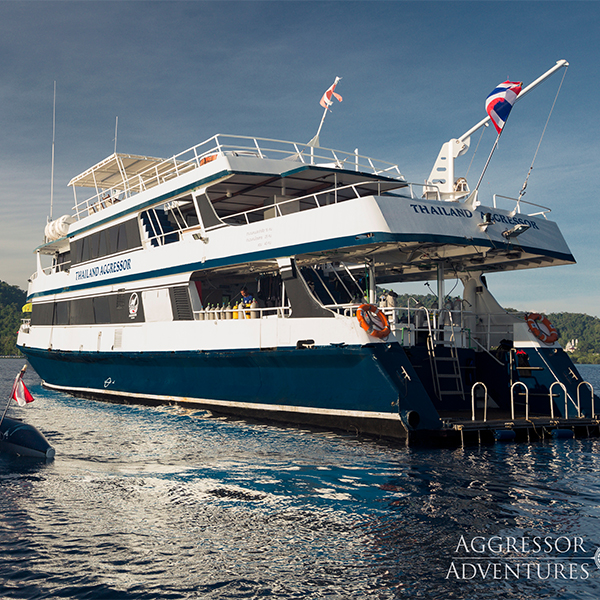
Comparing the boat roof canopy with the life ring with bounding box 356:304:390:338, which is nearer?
the life ring with bounding box 356:304:390:338

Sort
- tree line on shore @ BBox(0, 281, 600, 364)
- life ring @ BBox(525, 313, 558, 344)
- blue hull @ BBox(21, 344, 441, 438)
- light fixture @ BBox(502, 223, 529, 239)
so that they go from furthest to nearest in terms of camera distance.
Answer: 1. tree line on shore @ BBox(0, 281, 600, 364)
2. life ring @ BBox(525, 313, 558, 344)
3. light fixture @ BBox(502, 223, 529, 239)
4. blue hull @ BBox(21, 344, 441, 438)

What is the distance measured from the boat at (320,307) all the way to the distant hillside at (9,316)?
94.0 metres

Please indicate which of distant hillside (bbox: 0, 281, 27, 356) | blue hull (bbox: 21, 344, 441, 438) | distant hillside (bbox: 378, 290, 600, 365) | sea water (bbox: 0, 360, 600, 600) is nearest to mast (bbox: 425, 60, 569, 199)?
blue hull (bbox: 21, 344, 441, 438)

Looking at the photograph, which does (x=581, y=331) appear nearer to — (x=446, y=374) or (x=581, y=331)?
(x=581, y=331)

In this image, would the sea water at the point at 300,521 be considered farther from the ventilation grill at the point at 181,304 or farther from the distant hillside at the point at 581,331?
the distant hillside at the point at 581,331

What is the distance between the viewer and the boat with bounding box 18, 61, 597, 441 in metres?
13.0

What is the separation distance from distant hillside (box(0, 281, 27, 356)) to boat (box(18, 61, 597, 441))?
9402 centimetres

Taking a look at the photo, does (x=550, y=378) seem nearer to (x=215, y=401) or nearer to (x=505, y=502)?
(x=505, y=502)

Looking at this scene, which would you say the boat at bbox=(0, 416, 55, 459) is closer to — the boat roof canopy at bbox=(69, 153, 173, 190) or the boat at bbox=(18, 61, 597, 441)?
the boat at bbox=(18, 61, 597, 441)

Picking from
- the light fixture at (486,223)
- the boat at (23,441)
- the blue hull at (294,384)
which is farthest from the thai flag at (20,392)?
the light fixture at (486,223)

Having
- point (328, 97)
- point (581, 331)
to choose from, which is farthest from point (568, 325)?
point (328, 97)

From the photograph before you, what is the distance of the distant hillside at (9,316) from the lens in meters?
107

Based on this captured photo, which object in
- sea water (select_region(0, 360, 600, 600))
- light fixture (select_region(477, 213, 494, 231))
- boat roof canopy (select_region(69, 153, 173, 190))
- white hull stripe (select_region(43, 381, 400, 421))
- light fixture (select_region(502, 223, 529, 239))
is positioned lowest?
sea water (select_region(0, 360, 600, 600))

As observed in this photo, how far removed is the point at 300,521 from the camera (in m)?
7.47
